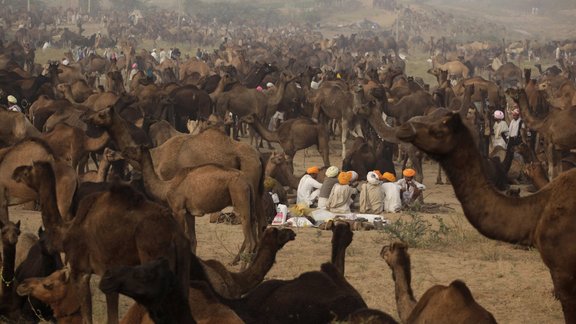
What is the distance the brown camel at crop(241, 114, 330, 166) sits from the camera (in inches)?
784

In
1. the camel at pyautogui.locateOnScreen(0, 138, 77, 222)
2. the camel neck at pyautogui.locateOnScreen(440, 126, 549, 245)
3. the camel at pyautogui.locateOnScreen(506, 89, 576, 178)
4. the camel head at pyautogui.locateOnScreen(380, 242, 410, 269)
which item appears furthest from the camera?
the camel at pyautogui.locateOnScreen(506, 89, 576, 178)

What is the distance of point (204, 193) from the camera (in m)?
11.5

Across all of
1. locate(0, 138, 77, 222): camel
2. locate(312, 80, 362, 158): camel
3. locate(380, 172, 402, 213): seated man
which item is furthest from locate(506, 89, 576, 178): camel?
locate(0, 138, 77, 222): camel

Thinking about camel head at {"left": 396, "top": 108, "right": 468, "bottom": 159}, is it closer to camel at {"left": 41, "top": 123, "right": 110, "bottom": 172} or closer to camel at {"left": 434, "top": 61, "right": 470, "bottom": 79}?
camel at {"left": 41, "top": 123, "right": 110, "bottom": 172}

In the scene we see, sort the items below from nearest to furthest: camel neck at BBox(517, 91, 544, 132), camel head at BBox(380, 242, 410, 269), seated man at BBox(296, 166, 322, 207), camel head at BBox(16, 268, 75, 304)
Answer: camel head at BBox(16, 268, 75, 304), camel head at BBox(380, 242, 410, 269), seated man at BBox(296, 166, 322, 207), camel neck at BBox(517, 91, 544, 132)

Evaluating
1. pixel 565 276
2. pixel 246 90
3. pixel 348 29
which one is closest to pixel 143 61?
pixel 246 90

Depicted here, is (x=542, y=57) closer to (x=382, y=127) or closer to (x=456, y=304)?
(x=382, y=127)

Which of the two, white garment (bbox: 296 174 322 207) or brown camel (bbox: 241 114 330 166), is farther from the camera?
brown camel (bbox: 241 114 330 166)

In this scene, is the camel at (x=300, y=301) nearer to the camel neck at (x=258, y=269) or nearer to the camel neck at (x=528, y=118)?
the camel neck at (x=258, y=269)

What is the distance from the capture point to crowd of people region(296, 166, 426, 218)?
15289 millimetres

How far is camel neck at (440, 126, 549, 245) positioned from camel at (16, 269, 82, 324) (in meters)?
3.07

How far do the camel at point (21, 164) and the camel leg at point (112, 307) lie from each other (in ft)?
12.7

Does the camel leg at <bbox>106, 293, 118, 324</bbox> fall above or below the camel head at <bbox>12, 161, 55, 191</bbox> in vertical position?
below

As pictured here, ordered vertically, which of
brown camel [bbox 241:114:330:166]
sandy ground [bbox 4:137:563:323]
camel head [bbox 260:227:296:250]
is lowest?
brown camel [bbox 241:114:330:166]
